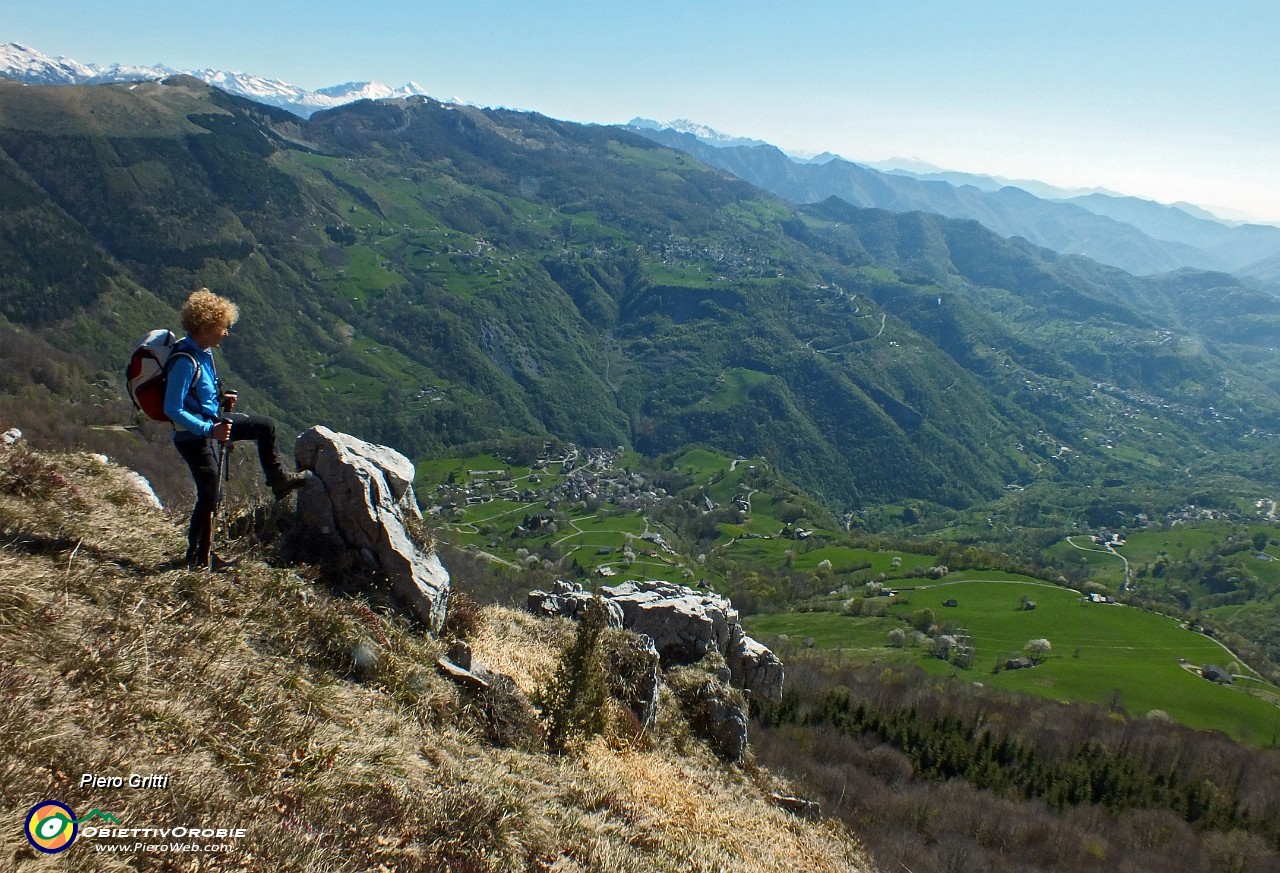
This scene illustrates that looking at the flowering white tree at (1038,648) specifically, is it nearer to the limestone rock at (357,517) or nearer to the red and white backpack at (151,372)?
the limestone rock at (357,517)

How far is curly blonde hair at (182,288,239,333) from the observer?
30.8 feet

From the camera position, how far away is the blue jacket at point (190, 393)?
360 inches

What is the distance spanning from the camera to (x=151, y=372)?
907 centimetres

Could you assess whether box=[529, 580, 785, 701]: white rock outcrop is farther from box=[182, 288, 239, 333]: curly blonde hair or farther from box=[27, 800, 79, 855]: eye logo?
box=[27, 800, 79, 855]: eye logo

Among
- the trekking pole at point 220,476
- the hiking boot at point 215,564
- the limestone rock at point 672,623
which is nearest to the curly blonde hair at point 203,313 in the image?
the trekking pole at point 220,476

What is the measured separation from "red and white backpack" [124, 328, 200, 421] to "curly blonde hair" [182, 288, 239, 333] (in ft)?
1.10

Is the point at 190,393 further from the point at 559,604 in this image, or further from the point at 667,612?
the point at 667,612

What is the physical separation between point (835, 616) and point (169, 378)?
13922cm

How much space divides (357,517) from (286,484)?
1542 millimetres

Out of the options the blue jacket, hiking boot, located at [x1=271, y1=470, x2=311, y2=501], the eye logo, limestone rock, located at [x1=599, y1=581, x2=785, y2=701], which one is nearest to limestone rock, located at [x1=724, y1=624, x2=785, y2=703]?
limestone rock, located at [x1=599, y1=581, x2=785, y2=701]

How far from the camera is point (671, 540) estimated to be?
6540 inches

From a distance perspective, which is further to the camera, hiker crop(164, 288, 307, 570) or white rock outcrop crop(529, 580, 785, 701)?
white rock outcrop crop(529, 580, 785, 701)

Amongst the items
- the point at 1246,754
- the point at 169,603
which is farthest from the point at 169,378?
the point at 1246,754

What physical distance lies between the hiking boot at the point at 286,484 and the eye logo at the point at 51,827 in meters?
7.04
